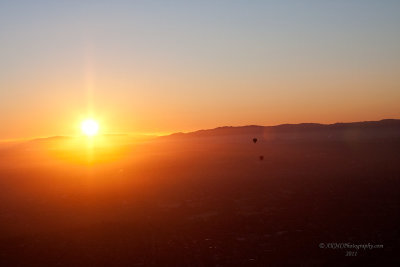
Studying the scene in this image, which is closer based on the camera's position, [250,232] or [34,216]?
[250,232]

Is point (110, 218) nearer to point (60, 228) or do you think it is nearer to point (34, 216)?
point (60, 228)

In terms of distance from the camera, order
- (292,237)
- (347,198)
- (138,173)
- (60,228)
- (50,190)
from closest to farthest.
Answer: (292,237) → (60,228) → (347,198) → (50,190) → (138,173)

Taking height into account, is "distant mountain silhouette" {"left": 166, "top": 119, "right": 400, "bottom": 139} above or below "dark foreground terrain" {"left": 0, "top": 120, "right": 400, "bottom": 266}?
above

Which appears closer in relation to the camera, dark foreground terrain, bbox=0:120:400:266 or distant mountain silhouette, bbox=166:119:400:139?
dark foreground terrain, bbox=0:120:400:266

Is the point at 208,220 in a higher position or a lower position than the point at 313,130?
lower

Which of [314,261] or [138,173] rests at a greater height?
[138,173]

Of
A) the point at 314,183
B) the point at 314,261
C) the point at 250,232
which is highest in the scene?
the point at 314,183

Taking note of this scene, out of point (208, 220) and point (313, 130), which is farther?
point (313, 130)

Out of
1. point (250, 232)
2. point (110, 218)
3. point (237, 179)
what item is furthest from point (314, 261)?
point (237, 179)

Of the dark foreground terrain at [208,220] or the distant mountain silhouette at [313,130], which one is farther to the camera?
the distant mountain silhouette at [313,130]

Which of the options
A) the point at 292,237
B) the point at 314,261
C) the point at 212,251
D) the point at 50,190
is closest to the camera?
the point at 314,261

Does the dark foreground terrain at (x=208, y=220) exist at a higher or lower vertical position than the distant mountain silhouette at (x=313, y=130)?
lower
